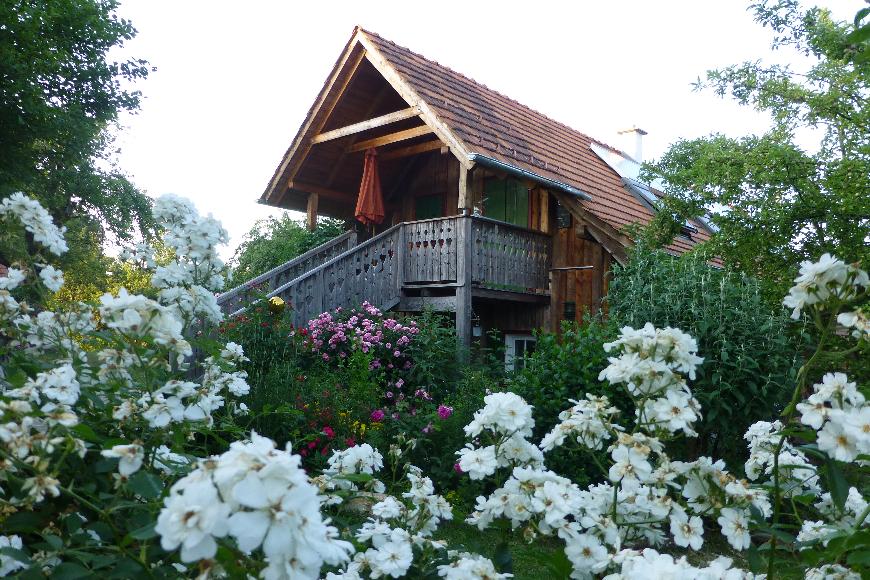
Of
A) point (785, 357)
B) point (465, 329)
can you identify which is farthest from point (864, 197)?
point (465, 329)

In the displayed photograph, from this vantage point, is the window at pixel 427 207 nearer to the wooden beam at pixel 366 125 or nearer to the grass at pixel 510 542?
the wooden beam at pixel 366 125

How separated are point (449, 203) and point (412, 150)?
63.7 inches

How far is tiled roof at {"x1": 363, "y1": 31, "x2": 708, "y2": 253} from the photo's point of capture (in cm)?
988

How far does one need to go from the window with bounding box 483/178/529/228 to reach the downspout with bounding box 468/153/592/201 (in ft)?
4.46

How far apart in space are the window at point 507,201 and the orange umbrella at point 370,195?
6.92ft

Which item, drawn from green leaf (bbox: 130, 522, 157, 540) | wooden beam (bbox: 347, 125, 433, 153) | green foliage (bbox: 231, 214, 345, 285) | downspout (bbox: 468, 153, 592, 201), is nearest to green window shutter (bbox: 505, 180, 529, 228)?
downspout (bbox: 468, 153, 592, 201)

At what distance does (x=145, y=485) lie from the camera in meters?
1.35

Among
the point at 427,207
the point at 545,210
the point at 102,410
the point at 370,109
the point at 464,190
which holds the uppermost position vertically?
the point at 370,109

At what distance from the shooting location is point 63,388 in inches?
A: 63.9

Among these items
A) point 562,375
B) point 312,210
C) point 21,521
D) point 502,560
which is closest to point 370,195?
point 312,210

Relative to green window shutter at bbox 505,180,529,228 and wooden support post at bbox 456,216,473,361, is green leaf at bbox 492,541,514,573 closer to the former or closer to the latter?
wooden support post at bbox 456,216,473,361

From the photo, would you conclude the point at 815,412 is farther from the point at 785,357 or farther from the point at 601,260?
the point at 601,260

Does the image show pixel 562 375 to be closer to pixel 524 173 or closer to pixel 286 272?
pixel 524 173

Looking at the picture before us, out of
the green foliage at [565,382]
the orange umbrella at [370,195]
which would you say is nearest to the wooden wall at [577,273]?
the orange umbrella at [370,195]
